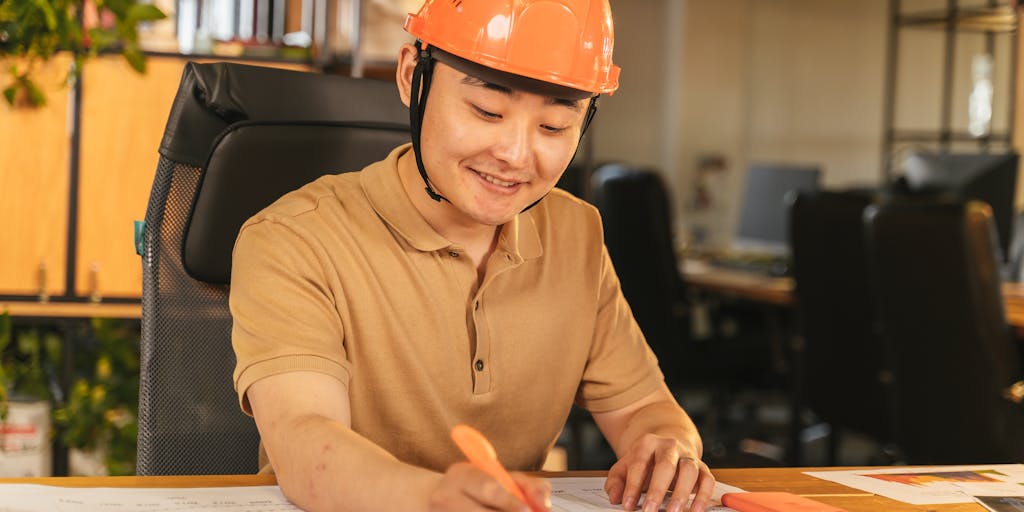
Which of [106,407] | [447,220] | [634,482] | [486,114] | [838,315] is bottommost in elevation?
[106,407]

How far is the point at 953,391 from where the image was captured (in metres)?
2.59

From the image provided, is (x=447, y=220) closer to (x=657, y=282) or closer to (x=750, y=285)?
(x=657, y=282)

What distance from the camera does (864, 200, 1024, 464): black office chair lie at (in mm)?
2457

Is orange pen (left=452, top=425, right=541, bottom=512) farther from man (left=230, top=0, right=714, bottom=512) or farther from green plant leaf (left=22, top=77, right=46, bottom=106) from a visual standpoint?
green plant leaf (left=22, top=77, right=46, bottom=106)

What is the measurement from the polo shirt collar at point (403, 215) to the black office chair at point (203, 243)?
0.14m

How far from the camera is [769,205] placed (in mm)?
5203

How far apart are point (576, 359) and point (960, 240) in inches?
51.5

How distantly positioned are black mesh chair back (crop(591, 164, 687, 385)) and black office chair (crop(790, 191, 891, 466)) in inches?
19.2

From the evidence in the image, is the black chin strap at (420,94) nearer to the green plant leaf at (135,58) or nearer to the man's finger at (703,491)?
the man's finger at (703,491)

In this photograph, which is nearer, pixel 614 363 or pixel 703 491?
pixel 703 491

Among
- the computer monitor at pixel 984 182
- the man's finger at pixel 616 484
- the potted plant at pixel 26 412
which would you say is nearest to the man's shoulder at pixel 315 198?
the man's finger at pixel 616 484

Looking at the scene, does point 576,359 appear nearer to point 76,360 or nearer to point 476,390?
point 476,390

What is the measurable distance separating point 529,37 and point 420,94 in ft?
0.47

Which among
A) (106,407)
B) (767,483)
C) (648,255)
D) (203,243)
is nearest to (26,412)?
(106,407)
